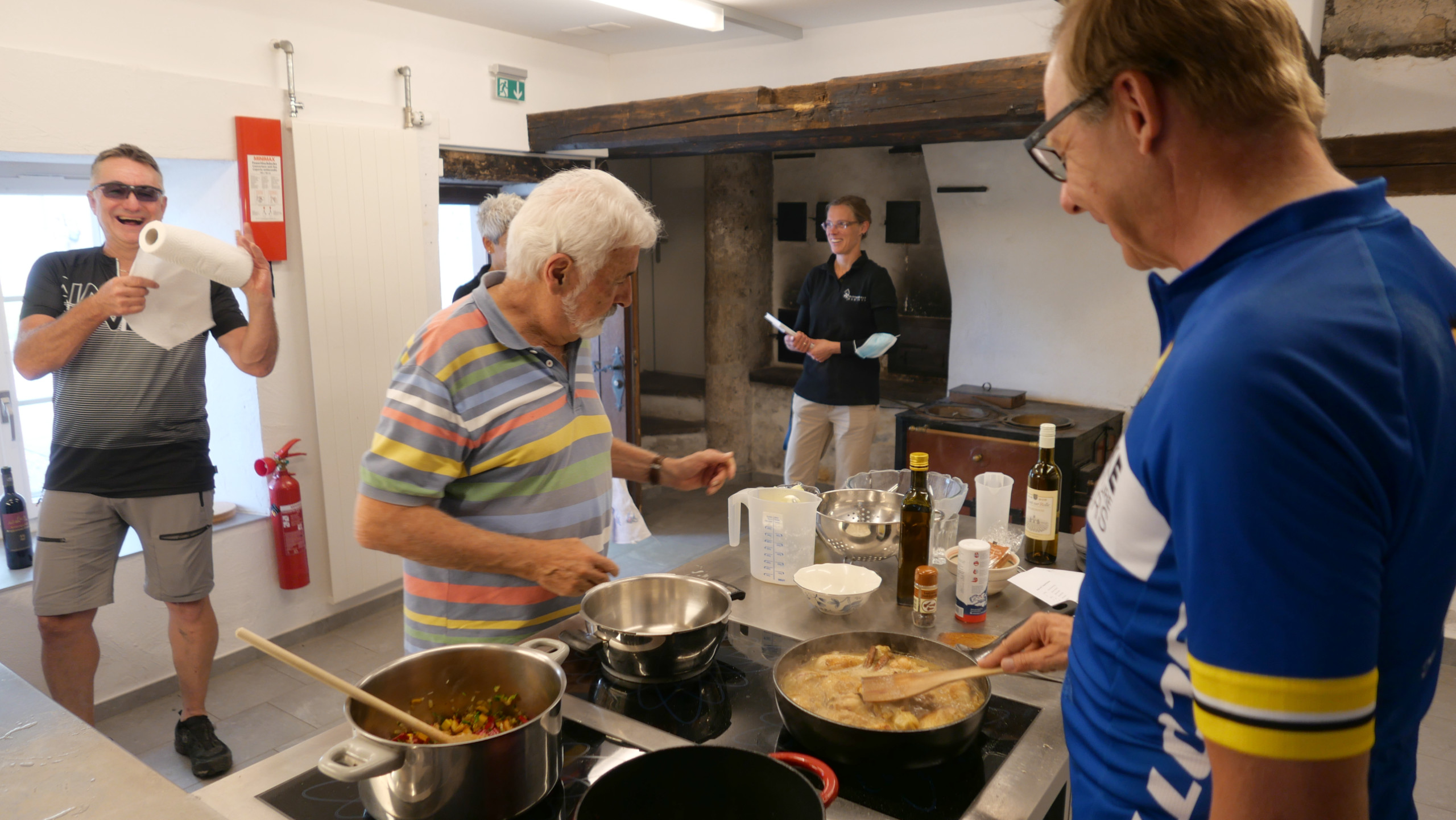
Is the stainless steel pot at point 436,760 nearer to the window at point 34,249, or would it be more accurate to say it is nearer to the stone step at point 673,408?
the window at point 34,249

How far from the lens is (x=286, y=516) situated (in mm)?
3756

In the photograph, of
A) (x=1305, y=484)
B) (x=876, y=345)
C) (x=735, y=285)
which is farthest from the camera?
(x=735, y=285)

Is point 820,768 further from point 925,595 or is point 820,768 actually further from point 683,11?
point 683,11

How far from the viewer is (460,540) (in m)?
1.62

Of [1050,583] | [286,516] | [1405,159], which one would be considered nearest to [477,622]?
[1050,583]

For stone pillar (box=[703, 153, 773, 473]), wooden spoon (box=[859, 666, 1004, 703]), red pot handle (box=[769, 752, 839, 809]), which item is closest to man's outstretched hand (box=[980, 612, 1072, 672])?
wooden spoon (box=[859, 666, 1004, 703])

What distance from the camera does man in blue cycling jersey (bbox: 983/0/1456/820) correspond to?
66cm

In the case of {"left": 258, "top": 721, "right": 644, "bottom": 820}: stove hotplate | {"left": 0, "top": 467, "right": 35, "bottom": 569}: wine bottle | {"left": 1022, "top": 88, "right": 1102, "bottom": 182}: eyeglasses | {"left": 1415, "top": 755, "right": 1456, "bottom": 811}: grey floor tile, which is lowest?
{"left": 1415, "top": 755, "right": 1456, "bottom": 811}: grey floor tile

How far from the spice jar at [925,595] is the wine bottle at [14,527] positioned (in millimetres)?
3260

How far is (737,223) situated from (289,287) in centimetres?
325

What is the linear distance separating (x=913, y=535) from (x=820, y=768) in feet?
2.56

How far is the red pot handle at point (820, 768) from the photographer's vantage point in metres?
1.18

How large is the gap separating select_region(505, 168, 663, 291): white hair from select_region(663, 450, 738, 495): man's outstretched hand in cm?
54

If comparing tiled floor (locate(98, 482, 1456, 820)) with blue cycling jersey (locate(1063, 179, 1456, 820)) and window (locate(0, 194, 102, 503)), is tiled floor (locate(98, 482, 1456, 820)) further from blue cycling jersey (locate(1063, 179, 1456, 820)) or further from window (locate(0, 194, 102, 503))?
blue cycling jersey (locate(1063, 179, 1456, 820))
